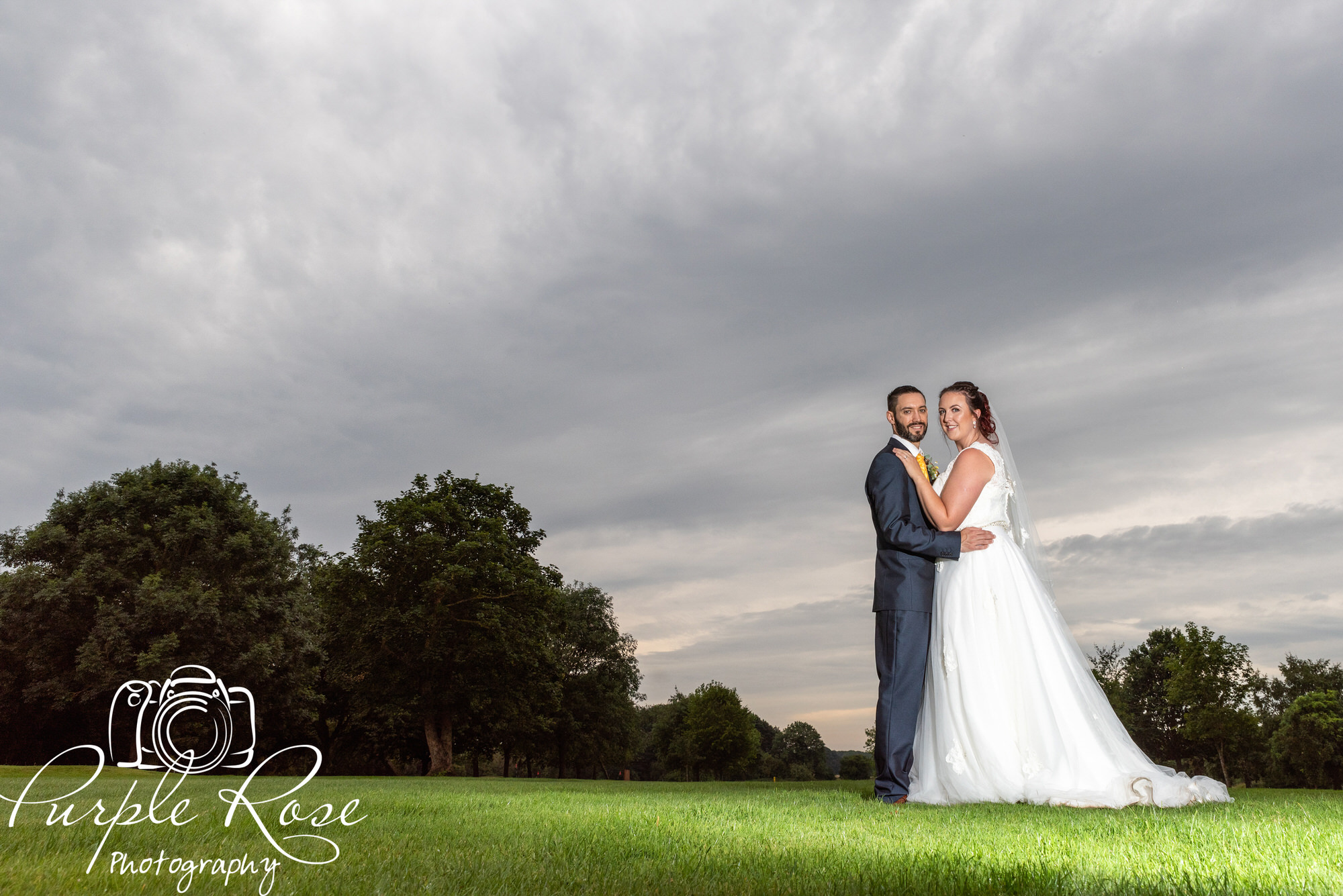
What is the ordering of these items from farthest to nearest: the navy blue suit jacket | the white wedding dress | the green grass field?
1. the navy blue suit jacket
2. the white wedding dress
3. the green grass field

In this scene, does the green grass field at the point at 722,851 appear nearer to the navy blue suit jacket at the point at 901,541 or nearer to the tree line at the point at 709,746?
the navy blue suit jacket at the point at 901,541

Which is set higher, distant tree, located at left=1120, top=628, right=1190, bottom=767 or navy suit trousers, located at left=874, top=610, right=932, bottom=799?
distant tree, located at left=1120, top=628, right=1190, bottom=767

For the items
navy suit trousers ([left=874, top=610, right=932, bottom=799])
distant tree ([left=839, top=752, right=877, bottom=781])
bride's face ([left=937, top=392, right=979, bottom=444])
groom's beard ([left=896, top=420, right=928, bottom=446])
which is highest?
bride's face ([left=937, top=392, right=979, bottom=444])

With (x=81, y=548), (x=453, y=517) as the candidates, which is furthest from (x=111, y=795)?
(x=81, y=548)

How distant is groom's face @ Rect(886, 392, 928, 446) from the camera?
839 cm

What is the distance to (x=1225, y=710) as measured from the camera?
1002 inches

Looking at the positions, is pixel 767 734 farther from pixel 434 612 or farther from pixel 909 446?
pixel 909 446

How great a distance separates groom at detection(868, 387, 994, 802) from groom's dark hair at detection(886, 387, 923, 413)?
10 cm

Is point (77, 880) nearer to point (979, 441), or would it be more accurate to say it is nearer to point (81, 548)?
point (979, 441)

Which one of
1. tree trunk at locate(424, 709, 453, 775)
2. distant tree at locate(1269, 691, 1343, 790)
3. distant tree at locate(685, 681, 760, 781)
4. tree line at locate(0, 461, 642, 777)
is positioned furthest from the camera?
distant tree at locate(685, 681, 760, 781)

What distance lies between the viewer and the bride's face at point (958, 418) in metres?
9.05

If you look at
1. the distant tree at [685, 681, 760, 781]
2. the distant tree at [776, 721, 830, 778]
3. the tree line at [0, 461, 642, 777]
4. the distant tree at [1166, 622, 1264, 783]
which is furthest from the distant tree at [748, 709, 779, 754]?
the distant tree at [1166, 622, 1264, 783]

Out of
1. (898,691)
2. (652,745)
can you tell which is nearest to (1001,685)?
(898,691)

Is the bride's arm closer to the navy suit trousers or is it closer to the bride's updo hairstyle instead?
the bride's updo hairstyle
